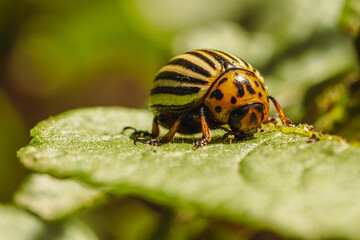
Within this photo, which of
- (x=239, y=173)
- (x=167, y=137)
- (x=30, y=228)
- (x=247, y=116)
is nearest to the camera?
(x=239, y=173)

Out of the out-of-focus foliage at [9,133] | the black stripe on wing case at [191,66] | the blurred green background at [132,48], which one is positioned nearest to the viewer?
the black stripe on wing case at [191,66]

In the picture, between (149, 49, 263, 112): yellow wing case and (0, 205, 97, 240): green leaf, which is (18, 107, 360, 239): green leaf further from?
(0, 205, 97, 240): green leaf

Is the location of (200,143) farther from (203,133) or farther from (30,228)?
(30,228)

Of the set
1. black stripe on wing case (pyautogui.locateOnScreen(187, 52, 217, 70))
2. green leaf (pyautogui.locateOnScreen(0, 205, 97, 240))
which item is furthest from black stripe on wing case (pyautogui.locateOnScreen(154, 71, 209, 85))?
green leaf (pyautogui.locateOnScreen(0, 205, 97, 240))

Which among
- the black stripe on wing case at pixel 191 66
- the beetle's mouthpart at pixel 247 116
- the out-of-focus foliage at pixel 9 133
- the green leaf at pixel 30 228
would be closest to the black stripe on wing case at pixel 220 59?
the black stripe on wing case at pixel 191 66

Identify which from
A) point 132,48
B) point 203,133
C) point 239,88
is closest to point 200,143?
point 203,133

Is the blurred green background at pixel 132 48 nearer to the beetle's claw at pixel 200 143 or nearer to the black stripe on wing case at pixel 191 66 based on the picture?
the black stripe on wing case at pixel 191 66
